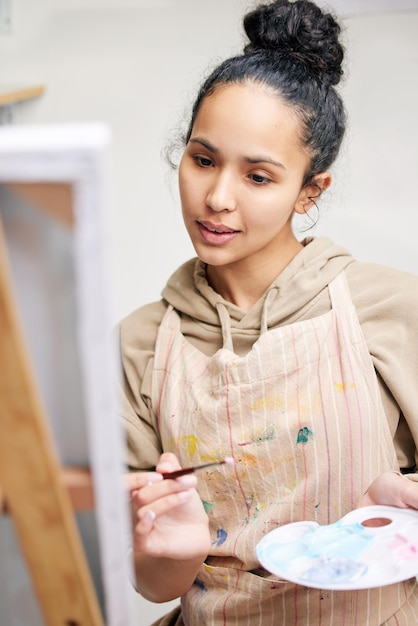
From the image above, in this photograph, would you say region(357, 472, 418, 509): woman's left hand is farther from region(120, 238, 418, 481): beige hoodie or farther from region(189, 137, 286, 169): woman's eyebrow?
region(189, 137, 286, 169): woman's eyebrow

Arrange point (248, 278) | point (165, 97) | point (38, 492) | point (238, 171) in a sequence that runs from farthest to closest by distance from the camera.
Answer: point (165, 97) < point (248, 278) < point (238, 171) < point (38, 492)

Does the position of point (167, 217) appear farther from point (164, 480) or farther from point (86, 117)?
point (164, 480)

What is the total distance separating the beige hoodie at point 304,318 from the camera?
122 cm

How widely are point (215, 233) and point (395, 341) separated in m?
0.29

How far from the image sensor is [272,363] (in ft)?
3.91

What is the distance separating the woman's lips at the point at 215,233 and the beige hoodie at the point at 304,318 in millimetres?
123

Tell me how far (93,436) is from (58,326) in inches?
3.1

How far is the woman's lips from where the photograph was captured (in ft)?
3.78

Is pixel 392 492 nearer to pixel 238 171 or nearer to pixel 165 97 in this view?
pixel 238 171

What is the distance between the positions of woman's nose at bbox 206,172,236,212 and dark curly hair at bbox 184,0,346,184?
0.46 feet

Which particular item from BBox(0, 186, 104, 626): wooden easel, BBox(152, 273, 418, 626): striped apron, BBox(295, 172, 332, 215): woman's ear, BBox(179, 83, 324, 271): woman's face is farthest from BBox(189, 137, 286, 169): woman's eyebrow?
BBox(0, 186, 104, 626): wooden easel

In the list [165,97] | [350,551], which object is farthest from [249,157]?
[165,97]

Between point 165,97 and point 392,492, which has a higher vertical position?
point 165,97

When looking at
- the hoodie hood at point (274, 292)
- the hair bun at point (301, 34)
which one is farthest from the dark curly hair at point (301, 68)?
the hoodie hood at point (274, 292)
